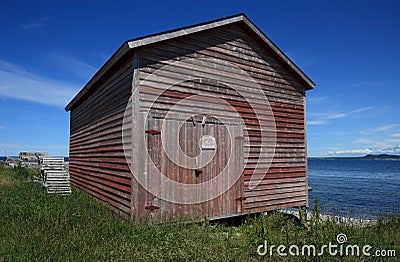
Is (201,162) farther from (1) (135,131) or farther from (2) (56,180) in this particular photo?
(2) (56,180)

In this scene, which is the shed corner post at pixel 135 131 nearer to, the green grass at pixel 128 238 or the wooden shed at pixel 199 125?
the wooden shed at pixel 199 125

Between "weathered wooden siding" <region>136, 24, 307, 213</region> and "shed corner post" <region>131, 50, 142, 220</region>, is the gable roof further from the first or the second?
"shed corner post" <region>131, 50, 142, 220</region>

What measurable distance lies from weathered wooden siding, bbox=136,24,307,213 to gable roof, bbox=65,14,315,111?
0.78 ft

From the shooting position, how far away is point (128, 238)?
605 centimetres

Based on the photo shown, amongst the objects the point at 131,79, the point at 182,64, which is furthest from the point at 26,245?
the point at 182,64

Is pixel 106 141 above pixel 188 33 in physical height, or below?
below

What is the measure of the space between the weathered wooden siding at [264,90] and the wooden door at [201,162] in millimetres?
481

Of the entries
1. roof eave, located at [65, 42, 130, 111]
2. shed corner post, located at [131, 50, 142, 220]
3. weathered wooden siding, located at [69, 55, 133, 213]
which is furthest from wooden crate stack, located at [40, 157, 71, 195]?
shed corner post, located at [131, 50, 142, 220]

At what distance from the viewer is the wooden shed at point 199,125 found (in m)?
7.43

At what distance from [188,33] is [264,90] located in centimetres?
336

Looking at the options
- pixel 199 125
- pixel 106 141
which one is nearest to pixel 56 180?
pixel 106 141

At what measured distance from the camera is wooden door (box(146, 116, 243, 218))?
7.49 meters

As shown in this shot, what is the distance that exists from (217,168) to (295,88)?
4.72 m

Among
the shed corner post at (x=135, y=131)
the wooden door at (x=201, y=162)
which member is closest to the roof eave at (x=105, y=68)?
the shed corner post at (x=135, y=131)
